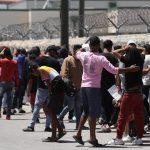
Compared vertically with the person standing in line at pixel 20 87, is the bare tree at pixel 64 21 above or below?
above

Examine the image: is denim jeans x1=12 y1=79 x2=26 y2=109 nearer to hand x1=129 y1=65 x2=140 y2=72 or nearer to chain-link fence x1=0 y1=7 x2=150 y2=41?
chain-link fence x1=0 y1=7 x2=150 y2=41

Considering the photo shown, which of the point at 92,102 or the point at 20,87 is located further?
the point at 20,87

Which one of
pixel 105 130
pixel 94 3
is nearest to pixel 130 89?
Answer: pixel 105 130

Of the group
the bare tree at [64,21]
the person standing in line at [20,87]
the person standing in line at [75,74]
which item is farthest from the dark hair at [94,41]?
the bare tree at [64,21]

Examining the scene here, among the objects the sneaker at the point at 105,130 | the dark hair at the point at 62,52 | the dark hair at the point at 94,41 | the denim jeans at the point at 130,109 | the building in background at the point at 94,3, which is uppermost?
the building in background at the point at 94,3

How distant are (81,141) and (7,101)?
6.16 metres

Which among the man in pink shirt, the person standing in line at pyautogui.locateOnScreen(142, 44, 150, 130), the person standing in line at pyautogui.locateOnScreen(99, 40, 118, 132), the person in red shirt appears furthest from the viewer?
the person in red shirt

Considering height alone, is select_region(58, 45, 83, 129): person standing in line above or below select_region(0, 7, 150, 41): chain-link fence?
below

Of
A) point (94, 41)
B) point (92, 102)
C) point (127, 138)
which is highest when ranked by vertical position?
point (94, 41)

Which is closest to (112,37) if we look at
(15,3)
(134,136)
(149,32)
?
(149,32)

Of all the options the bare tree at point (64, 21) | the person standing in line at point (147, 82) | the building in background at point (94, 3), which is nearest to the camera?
the person standing in line at point (147, 82)

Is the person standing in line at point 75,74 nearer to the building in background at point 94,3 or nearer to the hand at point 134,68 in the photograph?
the hand at point 134,68

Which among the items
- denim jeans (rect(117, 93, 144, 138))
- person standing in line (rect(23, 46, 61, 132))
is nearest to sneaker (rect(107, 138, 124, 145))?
denim jeans (rect(117, 93, 144, 138))

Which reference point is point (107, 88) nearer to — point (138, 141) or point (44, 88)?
point (44, 88)
